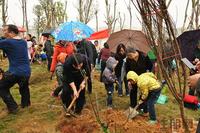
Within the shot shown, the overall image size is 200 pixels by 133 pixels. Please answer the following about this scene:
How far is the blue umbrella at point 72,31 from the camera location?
9.10 metres

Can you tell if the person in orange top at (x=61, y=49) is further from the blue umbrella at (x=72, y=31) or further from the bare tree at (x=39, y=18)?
the bare tree at (x=39, y=18)

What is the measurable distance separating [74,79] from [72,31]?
3.05m

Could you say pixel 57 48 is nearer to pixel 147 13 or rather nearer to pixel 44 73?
pixel 44 73

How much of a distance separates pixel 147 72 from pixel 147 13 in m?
4.09

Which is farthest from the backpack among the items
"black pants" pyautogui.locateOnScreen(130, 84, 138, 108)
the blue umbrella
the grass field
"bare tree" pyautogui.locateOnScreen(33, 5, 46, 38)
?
"bare tree" pyautogui.locateOnScreen(33, 5, 46, 38)

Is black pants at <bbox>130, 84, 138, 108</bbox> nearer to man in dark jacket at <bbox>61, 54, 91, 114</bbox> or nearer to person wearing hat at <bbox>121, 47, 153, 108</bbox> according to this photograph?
person wearing hat at <bbox>121, 47, 153, 108</bbox>

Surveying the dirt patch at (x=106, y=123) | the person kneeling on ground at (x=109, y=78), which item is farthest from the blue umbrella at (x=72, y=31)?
the dirt patch at (x=106, y=123)

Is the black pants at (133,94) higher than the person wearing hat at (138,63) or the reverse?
the reverse

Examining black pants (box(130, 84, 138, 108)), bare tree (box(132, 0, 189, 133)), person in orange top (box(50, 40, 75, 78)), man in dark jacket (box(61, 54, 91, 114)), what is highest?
bare tree (box(132, 0, 189, 133))

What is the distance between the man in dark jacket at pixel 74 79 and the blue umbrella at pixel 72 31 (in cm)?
232

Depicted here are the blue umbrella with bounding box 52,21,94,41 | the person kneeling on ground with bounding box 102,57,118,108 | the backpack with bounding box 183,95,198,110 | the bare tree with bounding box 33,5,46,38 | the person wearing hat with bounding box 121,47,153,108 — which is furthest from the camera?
the bare tree with bounding box 33,5,46,38

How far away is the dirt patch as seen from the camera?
6199mm

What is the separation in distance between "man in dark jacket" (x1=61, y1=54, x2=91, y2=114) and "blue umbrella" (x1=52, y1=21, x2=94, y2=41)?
2.32 metres

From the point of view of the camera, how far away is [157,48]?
344 cm
